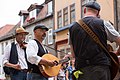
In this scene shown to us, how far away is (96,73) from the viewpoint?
4.72 m

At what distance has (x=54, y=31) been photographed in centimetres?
3219

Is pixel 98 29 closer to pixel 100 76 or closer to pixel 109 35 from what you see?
pixel 109 35

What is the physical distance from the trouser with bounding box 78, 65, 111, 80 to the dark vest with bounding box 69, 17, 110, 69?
0.06 meters

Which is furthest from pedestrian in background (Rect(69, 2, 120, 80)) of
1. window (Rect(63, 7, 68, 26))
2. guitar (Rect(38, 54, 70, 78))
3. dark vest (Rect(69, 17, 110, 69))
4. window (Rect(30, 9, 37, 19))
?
window (Rect(30, 9, 37, 19))

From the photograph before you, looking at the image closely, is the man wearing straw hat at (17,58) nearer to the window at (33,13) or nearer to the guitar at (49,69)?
the guitar at (49,69)

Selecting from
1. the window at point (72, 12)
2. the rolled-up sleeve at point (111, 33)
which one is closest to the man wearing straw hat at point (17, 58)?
the rolled-up sleeve at point (111, 33)

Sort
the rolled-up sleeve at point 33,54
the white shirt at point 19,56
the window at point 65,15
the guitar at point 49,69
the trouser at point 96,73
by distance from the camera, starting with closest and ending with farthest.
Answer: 1. the trouser at point 96,73
2. the rolled-up sleeve at point 33,54
3. the guitar at point 49,69
4. the white shirt at point 19,56
5. the window at point 65,15

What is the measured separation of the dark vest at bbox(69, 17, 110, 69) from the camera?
15.6ft

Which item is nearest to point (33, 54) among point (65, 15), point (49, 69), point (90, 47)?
point (49, 69)

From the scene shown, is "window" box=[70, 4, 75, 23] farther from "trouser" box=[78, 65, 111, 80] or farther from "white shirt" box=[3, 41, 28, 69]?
"trouser" box=[78, 65, 111, 80]

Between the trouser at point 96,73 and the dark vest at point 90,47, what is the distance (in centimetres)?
6

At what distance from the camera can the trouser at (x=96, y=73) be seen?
4.71m

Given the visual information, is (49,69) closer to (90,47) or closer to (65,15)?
(90,47)

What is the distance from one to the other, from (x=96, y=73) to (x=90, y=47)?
316 mm
